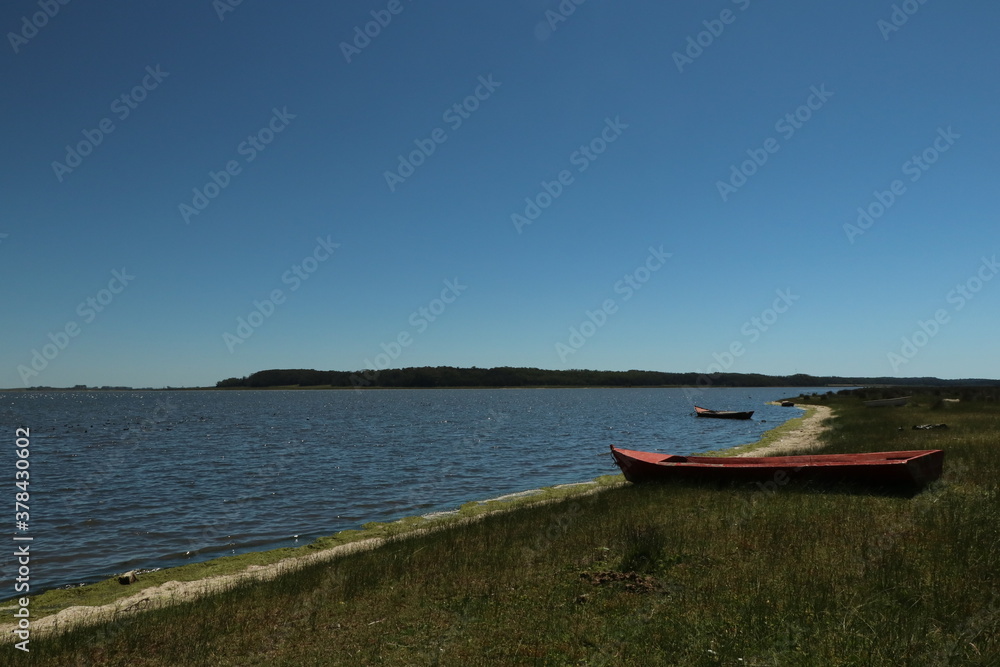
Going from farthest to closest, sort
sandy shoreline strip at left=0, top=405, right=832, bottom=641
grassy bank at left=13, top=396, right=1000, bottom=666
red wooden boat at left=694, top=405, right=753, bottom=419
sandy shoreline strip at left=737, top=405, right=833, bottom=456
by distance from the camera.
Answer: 1. red wooden boat at left=694, top=405, right=753, bottom=419
2. sandy shoreline strip at left=737, top=405, right=833, bottom=456
3. sandy shoreline strip at left=0, top=405, right=832, bottom=641
4. grassy bank at left=13, top=396, right=1000, bottom=666

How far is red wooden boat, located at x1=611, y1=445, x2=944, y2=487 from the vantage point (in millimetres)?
14281

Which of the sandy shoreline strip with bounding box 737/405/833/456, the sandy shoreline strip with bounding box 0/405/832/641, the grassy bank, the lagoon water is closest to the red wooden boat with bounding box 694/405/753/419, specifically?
the lagoon water

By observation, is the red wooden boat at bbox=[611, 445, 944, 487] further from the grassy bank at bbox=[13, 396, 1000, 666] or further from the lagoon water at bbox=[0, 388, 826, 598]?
the lagoon water at bbox=[0, 388, 826, 598]

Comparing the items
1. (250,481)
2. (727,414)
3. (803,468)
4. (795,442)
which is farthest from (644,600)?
(727,414)

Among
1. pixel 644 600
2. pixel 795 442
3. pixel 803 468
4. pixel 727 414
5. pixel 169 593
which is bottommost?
pixel 795 442

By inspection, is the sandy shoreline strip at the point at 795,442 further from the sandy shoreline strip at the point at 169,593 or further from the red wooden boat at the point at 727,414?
the sandy shoreline strip at the point at 169,593

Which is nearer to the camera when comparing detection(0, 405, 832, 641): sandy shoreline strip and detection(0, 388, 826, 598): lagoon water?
detection(0, 405, 832, 641): sandy shoreline strip

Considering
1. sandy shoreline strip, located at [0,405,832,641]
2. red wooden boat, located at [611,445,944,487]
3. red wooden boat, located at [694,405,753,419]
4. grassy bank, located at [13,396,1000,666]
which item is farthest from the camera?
red wooden boat, located at [694,405,753,419]

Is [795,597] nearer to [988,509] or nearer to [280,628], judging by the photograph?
[988,509]

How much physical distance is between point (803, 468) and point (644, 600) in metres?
10.5

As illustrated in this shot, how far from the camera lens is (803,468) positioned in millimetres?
16172

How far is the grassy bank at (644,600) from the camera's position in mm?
6129

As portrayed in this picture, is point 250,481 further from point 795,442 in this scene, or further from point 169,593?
point 795,442

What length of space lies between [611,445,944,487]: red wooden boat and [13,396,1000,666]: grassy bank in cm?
114
